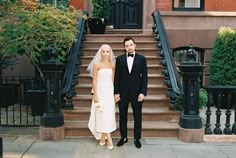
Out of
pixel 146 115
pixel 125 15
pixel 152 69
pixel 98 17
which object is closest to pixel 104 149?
pixel 146 115

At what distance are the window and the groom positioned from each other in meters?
6.35

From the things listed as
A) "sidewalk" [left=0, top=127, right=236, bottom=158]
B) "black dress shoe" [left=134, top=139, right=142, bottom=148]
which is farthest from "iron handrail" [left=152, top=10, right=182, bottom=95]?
"black dress shoe" [left=134, top=139, right=142, bottom=148]

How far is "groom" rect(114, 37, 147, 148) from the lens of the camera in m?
6.51

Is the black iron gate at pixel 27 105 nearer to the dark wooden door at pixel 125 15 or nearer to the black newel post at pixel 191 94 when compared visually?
the black newel post at pixel 191 94

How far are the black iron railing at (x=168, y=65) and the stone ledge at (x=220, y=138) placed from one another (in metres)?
1.06

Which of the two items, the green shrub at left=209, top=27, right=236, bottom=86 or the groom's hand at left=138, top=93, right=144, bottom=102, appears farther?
the green shrub at left=209, top=27, right=236, bottom=86

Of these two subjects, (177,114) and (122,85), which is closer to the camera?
(122,85)

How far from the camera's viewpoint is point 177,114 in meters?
7.91

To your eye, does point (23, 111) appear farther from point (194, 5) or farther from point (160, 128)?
point (194, 5)

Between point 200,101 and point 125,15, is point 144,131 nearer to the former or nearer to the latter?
point 200,101

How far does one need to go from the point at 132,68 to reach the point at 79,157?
1.77m

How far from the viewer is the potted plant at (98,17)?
1154cm

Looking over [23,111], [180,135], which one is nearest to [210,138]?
[180,135]

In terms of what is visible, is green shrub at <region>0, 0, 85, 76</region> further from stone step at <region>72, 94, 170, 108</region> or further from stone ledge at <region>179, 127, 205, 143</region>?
stone ledge at <region>179, 127, 205, 143</region>
